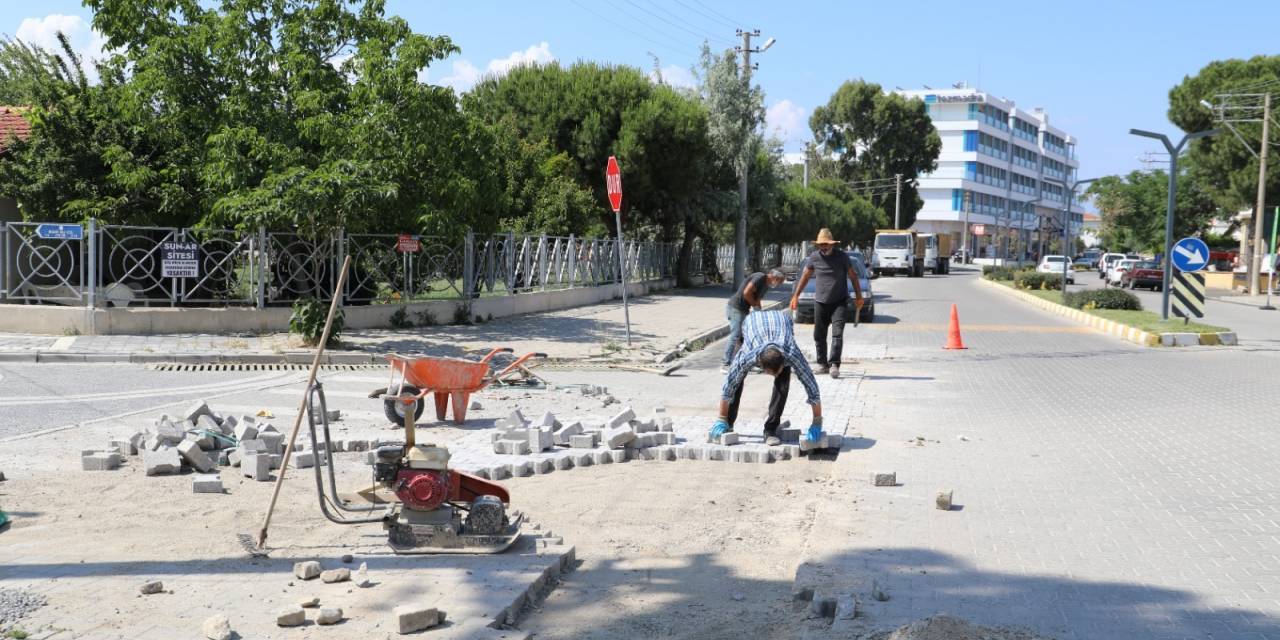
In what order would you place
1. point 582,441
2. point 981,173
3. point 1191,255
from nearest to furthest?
1. point 582,441
2. point 1191,255
3. point 981,173

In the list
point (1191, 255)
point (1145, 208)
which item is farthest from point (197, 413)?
point (1145, 208)

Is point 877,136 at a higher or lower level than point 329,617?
higher

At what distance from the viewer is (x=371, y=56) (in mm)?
16672

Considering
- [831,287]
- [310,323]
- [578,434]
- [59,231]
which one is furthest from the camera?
[59,231]

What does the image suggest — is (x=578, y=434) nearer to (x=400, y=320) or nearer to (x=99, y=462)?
(x=99, y=462)

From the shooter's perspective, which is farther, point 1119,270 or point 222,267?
point 1119,270

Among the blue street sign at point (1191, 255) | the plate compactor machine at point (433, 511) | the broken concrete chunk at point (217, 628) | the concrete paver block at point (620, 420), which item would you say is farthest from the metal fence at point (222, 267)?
the broken concrete chunk at point (217, 628)

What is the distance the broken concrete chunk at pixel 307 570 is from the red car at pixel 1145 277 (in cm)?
4969

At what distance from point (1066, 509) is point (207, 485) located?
5.43 metres

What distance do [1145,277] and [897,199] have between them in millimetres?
34304

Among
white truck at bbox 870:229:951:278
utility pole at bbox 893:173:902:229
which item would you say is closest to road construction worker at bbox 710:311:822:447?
white truck at bbox 870:229:951:278

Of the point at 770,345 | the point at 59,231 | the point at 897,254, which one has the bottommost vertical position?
the point at 770,345

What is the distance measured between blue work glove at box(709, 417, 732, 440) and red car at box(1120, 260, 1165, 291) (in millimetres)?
45348

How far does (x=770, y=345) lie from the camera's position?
322 inches
